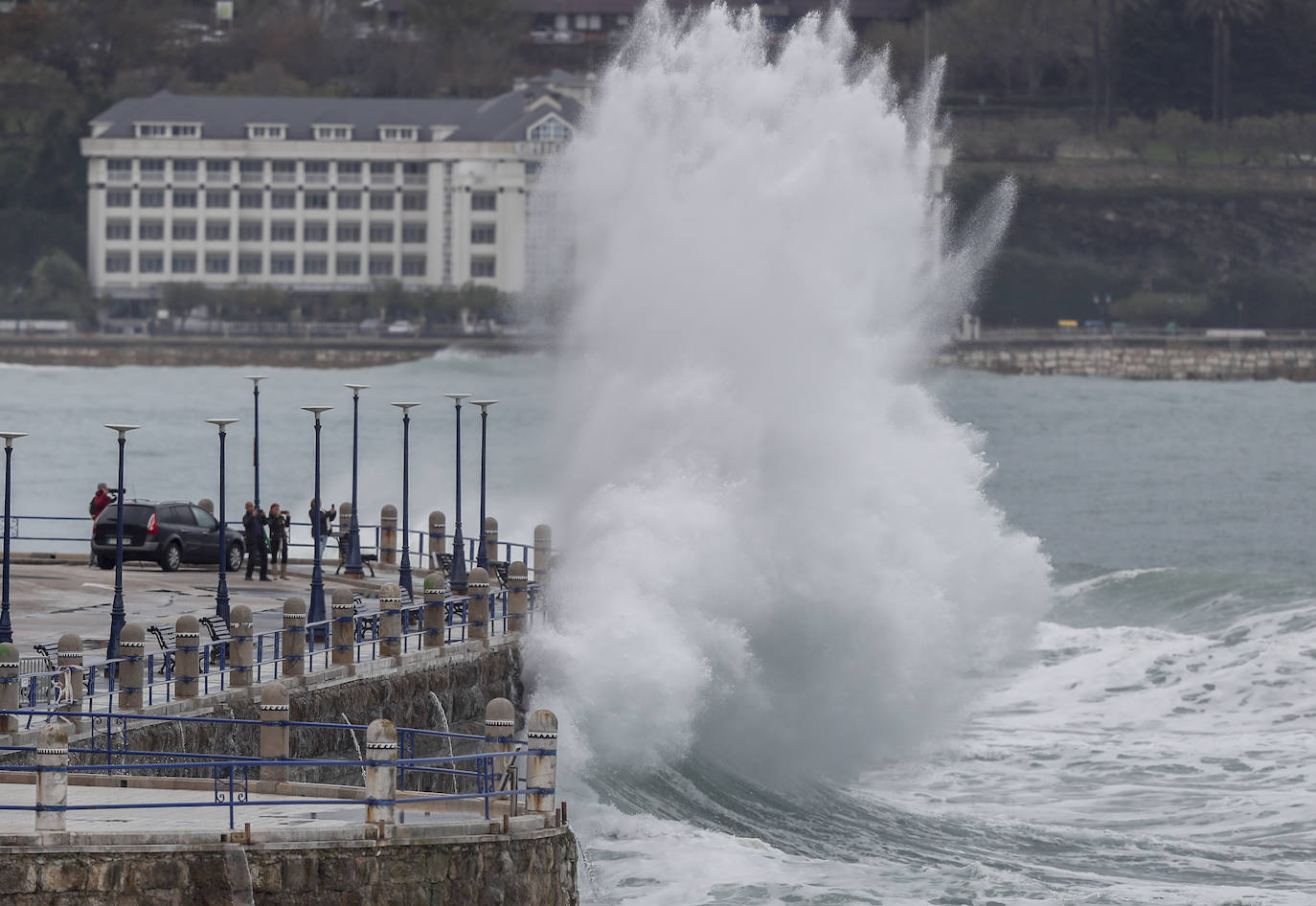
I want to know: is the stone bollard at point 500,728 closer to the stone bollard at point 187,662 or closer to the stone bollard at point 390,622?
the stone bollard at point 187,662

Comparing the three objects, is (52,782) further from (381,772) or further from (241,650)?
(241,650)

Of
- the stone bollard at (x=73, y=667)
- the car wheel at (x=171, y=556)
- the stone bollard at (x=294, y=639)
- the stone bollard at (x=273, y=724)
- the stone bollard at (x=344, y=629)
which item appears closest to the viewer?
the stone bollard at (x=273, y=724)

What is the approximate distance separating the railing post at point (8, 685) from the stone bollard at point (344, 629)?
5834 mm

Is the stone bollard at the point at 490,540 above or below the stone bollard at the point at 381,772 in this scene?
below

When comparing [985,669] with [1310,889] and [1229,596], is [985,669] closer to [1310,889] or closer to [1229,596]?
[1229,596]

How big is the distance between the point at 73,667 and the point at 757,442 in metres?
15.5

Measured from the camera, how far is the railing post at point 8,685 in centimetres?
2405

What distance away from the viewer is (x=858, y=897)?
2728cm

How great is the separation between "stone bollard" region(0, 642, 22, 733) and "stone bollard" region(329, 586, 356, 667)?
583cm

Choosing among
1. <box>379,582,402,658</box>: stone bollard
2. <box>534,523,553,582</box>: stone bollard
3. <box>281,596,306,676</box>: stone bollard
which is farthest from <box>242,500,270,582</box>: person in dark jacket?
<box>281,596,306,676</box>: stone bollard

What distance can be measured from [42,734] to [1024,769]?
19445 mm

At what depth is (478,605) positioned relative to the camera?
33.1m

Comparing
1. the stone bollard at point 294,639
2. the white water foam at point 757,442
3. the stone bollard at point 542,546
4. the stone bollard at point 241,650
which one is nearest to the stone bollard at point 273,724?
the stone bollard at point 241,650

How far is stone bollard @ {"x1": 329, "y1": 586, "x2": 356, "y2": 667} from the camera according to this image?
29.6 m
